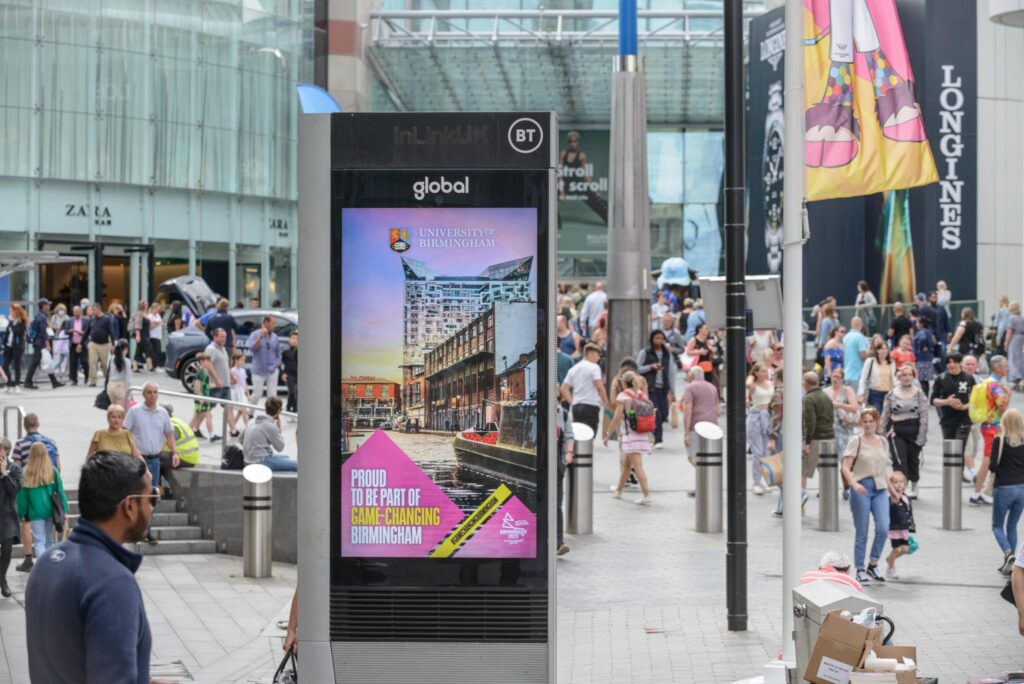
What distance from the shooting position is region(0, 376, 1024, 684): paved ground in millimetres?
11164

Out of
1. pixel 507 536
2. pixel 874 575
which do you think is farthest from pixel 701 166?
pixel 507 536

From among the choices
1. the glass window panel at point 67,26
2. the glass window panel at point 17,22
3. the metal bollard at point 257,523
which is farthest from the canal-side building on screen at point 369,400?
the glass window panel at point 67,26

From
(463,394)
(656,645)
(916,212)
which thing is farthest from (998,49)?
(463,394)

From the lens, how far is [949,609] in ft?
42.8

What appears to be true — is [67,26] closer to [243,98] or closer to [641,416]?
[243,98]

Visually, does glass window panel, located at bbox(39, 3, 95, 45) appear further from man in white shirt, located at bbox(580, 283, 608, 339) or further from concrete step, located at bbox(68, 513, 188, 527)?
concrete step, located at bbox(68, 513, 188, 527)

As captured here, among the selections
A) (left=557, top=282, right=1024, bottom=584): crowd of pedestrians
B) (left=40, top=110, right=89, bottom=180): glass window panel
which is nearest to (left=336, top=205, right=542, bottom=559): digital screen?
(left=557, top=282, right=1024, bottom=584): crowd of pedestrians

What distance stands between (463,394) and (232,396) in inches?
679

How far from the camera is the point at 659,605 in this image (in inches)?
529

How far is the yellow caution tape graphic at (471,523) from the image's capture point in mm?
7977

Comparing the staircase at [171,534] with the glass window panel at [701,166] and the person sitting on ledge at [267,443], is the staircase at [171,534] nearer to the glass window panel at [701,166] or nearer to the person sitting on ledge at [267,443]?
the person sitting on ledge at [267,443]

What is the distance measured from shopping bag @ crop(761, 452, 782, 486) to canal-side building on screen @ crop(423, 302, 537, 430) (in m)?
10.3

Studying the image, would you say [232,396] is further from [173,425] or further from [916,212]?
[916,212]

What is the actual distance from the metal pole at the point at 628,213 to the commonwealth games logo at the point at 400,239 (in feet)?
63.6
